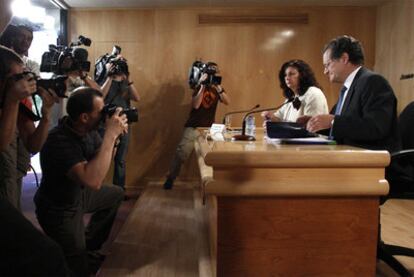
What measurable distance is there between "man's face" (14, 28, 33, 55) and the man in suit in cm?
155

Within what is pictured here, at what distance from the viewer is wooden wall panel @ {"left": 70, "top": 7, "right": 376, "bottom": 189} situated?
173 inches

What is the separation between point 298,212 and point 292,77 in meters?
1.80

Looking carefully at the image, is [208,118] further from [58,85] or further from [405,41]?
[58,85]

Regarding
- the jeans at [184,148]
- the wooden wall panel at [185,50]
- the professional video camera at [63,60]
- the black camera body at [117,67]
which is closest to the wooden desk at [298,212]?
the professional video camera at [63,60]

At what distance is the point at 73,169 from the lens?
5.25 feet

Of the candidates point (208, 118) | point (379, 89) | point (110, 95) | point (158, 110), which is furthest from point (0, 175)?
point (158, 110)

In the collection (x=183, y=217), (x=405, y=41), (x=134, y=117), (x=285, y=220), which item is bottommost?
(x=183, y=217)

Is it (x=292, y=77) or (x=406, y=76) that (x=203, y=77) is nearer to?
(x=292, y=77)

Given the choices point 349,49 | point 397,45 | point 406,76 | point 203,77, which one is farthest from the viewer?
point 397,45

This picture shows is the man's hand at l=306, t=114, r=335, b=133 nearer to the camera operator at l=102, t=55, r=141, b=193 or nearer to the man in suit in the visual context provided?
the man in suit

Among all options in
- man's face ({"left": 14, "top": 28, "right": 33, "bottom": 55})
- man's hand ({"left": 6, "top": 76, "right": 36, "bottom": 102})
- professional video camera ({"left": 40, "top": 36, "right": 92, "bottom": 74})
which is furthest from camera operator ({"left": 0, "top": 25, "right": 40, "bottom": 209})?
man's hand ({"left": 6, "top": 76, "right": 36, "bottom": 102})

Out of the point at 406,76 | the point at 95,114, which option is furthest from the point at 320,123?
the point at 406,76

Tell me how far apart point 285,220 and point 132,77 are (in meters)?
3.43

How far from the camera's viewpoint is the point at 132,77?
4.43 metres
